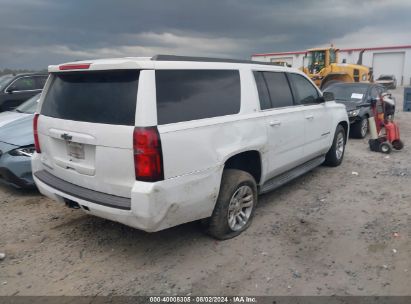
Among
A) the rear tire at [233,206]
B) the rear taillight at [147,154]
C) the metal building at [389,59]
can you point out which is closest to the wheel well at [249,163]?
the rear tire at [233,206]

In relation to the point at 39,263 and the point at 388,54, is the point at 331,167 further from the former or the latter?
the point at 388,54

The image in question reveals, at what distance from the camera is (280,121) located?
4395 mm

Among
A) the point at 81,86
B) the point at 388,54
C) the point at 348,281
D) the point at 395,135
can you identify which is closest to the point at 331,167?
the point at 395,135

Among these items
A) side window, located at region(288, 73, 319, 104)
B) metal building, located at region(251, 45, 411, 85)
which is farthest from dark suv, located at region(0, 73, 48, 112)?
metal building, located at region(251, 45, 411, 85)

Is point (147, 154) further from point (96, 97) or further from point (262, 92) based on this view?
point (262, 92)

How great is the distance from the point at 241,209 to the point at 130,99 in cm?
188

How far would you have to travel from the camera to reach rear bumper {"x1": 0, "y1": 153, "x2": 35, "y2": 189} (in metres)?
4.92

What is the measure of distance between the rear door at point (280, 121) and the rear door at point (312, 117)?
0.63ft

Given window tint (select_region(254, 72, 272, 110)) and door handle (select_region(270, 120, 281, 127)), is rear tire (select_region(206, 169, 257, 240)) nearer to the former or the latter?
door handle (select_region(270, 120, 281, 127))

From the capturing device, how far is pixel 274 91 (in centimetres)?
448

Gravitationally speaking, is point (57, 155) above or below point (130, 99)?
below

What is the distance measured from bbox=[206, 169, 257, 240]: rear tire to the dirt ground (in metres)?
0.13

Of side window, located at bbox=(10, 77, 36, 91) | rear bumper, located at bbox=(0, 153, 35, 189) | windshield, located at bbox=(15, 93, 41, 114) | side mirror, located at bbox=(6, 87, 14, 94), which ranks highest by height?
side window, located at bbox=(10, 77, 36, 91)

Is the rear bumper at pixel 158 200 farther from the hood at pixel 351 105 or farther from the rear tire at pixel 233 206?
the hood at pixel 351 105
